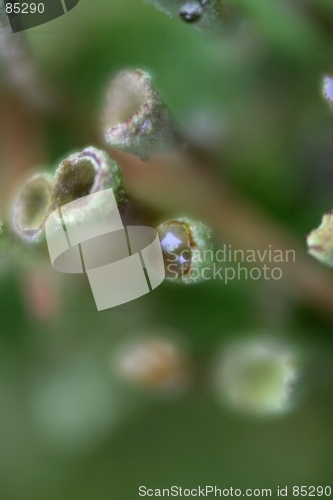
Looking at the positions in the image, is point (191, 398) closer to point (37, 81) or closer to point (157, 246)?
point (157, 246)

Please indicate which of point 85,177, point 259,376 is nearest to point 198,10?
point 85,177

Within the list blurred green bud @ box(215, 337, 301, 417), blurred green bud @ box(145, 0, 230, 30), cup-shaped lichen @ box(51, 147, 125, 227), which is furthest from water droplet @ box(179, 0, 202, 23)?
blurred green bud @ box(215, 337, 301, 417)

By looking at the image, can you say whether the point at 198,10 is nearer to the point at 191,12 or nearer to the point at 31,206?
the point at 191,12

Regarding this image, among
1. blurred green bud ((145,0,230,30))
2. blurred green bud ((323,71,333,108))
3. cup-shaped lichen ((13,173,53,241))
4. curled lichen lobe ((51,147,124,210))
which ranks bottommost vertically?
cup-shaped lichen ((13,173,53,241))

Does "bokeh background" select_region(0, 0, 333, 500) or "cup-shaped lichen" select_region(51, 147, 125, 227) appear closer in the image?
"cup-shaped lichen" select_region(51, 147, 125, 227)

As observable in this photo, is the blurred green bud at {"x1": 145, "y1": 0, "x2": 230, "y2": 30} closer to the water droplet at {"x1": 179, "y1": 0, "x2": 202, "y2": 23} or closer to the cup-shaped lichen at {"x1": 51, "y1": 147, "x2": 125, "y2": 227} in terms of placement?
the water droplet at {"x1": 179, "y1": 0, "x2": 202, "y2": 23}

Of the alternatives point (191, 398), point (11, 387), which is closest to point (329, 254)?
point (191, 398)
